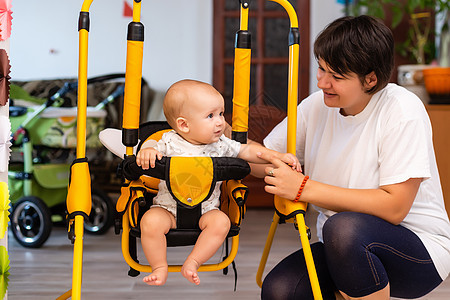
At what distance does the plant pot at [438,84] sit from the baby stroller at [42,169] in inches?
71.5

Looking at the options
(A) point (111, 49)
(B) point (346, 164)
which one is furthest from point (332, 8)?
(B) point (346, 164)

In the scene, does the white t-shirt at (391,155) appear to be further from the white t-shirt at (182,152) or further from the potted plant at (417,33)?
the potted plant at (417,33)

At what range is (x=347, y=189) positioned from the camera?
1.38m

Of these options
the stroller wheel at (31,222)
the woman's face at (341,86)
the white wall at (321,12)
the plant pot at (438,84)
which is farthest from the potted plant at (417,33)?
the stroller wheel at (31,222)

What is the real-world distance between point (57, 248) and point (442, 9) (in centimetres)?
244

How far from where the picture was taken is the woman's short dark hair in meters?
1.36

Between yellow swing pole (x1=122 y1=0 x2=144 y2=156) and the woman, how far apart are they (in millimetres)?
383

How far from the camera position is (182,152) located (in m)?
1.46

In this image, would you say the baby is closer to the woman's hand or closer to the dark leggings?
the woman's hand

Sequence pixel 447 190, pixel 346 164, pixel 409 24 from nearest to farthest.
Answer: pixel 346 164 → pixel 447 190 → pixel 409 24

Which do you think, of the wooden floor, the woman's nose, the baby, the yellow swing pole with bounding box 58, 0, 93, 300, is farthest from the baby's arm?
the wooden floor

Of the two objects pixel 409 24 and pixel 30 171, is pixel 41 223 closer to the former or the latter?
pixel 30 171

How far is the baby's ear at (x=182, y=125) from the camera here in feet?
4.68

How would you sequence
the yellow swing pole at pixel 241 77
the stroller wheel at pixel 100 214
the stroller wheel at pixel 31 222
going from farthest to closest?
the stroller wheel at pixel 100 214 < the stroller wheel at pixel 31 222 < the yellow swing pole at pixel 241 77
